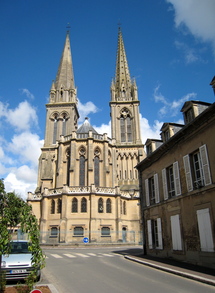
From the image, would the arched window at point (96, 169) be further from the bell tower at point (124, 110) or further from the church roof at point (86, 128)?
the bell tower at point (124, 110)

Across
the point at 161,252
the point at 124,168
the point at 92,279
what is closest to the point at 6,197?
the point at 92,279

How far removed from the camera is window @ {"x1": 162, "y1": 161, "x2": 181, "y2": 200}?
1370cm

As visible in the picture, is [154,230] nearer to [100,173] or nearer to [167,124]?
[167,124]

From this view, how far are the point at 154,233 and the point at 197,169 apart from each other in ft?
19.3

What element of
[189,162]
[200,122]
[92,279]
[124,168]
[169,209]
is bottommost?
[92,279]

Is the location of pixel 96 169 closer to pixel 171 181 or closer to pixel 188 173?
pixel 171 181

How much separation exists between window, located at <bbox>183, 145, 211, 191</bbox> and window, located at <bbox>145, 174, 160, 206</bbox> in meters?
3.47

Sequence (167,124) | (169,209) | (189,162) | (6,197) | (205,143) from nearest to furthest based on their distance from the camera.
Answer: (6,197) < (205,143) < (189,162) < (169,209) < (167,124)

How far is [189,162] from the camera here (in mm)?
12891

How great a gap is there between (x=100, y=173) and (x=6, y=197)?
1128 inches

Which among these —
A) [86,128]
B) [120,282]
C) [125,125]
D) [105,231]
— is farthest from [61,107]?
[120,282]

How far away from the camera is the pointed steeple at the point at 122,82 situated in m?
53.8

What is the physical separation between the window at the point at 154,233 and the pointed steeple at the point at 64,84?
3853 cm

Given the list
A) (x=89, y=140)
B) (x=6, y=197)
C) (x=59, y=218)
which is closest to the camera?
(x=6, y=197)
